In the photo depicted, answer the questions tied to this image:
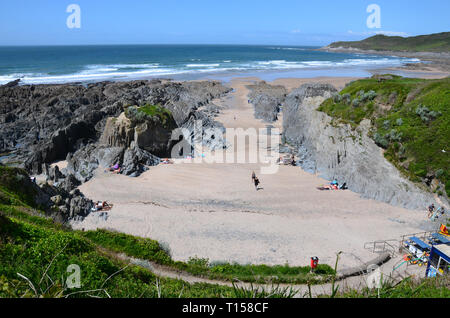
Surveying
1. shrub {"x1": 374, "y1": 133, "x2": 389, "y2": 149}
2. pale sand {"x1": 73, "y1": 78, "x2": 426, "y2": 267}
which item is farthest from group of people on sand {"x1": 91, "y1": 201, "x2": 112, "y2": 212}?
shrub {"x1": 374, "y1": 133, "x2": 389, "y2": 149}

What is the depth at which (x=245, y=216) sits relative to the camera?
48.5 feet

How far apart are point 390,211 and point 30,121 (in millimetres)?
33246

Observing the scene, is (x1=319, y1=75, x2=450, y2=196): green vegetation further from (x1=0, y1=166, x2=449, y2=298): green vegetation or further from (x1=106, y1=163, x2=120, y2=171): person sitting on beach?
(x1=106, y1=163, x2=120, y2=171): person sitting on beach

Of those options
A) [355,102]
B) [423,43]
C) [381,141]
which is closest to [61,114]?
[355,102]

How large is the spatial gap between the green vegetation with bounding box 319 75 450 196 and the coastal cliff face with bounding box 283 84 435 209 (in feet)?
1.95

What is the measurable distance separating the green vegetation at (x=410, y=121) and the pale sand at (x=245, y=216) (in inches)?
115

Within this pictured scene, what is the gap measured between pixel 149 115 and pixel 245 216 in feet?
40.9

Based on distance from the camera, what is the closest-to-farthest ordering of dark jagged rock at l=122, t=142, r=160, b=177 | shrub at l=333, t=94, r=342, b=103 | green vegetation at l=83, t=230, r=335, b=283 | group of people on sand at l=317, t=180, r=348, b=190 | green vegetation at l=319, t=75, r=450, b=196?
green vegetation at l=83, t=230, r=335, b=283 < green vegetation at l=319, t=75, r=450, b=196 < group of people on sand at l=317, t=180, r=348, b=190 < dark jagged rock at l=122, t=142, r=160, b=177 < shrub at l=333, t=94, r=342, b=103

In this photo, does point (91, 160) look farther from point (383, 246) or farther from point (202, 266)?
point (383, 246)

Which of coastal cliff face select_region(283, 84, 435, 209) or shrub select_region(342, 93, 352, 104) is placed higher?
shrub select_region(342, 93, 352, 104)

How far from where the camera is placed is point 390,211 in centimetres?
1518

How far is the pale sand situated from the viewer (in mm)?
12234
